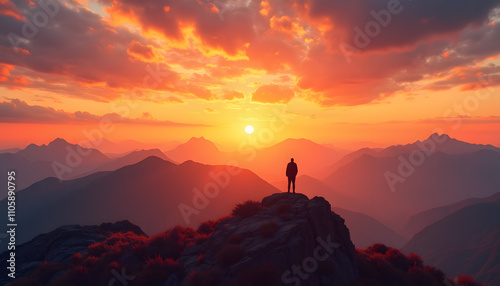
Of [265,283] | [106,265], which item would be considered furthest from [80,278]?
[265,283]

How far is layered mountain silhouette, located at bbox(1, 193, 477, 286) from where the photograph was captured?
1444 cm

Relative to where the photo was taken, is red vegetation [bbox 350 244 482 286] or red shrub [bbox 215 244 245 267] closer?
red shrub [bbox 215 244 245 267]

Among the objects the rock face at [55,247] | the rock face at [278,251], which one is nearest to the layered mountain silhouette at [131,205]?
the rock face at [55,247]

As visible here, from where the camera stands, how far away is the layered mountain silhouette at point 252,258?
47.4 feet

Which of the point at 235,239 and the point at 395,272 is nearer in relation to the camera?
the point at 235,239

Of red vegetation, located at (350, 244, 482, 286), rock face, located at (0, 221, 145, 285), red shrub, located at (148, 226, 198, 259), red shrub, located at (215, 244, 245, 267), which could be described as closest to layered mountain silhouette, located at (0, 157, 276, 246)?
rock face, located at (0, 221, 145, 285)

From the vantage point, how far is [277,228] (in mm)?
16984

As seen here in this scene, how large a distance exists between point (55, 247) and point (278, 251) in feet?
80.9

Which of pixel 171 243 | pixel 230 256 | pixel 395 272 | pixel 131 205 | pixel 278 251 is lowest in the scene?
pixel 131 205

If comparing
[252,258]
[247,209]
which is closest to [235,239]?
[252,258]

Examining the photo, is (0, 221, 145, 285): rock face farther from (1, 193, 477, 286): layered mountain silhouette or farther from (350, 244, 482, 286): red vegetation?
(350, 244, 482, 286): red vegetation

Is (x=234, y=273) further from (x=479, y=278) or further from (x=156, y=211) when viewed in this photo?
(x=479, y=278)

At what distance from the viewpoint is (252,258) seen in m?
14.5

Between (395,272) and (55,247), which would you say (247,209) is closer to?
(395,272)
